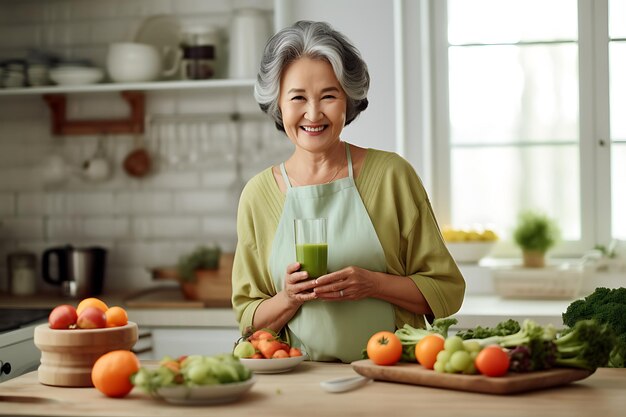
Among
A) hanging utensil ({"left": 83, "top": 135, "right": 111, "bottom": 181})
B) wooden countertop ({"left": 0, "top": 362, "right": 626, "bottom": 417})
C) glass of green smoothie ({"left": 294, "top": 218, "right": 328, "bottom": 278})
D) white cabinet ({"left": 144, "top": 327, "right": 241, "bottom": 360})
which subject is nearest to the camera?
wooden countertop ({"left": 0, "top": 362, "right": 626, "bottom": 417})

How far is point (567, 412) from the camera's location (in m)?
→ 1.85

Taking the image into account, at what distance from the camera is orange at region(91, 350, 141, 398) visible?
2.04m

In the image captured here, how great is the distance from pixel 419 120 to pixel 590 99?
33.2 inches

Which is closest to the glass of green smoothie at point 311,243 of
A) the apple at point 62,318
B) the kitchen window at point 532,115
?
the apple at point 62,318

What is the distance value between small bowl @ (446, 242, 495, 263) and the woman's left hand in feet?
6.19

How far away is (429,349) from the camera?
2.12 meters

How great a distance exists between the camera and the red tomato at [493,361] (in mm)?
2002

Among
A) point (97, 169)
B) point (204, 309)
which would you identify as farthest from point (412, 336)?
point (97, 169)

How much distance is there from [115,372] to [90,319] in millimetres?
230

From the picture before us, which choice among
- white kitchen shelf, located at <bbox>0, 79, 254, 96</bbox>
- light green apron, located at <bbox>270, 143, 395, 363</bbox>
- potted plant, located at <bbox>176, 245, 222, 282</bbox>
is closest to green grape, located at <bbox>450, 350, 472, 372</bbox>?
light green apron, located at <bbox>270, 143, 395, 363</bbox>

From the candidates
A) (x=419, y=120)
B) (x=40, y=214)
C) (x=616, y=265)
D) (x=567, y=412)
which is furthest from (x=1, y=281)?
(x=567, y=412)

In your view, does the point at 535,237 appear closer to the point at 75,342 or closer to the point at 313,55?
the point at 313,55

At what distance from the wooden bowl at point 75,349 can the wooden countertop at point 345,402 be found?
0.10ft

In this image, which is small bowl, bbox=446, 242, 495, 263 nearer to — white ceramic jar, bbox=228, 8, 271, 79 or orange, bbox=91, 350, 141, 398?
white ceramic jar, bbox=228, 8, 271, 79
